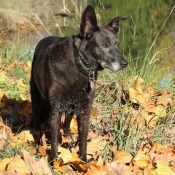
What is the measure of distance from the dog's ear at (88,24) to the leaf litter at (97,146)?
51.4 inches

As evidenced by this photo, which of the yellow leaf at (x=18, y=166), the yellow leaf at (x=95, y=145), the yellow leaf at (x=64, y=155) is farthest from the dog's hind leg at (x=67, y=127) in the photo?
the yellow leaf at (x=18, y=166)

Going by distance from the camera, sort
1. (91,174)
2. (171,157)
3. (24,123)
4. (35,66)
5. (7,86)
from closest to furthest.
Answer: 1. (91,174)
2. (171,157)
3. (35,66)
4. (24,123)
5. (7,86)

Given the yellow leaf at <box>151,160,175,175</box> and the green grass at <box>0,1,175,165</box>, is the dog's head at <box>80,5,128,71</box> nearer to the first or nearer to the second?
the green grass at <box>0,1,175,165</box>

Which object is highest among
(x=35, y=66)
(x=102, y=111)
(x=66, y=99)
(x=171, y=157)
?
(x=35, y=66)

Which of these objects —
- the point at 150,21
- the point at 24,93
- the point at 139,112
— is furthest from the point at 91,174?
the point at 150,21

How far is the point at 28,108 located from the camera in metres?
5.36

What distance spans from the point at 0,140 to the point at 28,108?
150 cm

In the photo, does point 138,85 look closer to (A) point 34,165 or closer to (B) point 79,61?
(B) point 79,61

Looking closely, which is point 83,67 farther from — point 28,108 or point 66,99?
point 28,108

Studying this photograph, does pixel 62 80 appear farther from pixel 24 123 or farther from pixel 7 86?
pixel 7 86

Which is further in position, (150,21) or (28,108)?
(150,21)

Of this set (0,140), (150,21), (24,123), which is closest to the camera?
(0,140)

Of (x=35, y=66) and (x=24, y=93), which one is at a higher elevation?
(x=35, y=66)

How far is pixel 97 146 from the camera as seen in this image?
438cm
